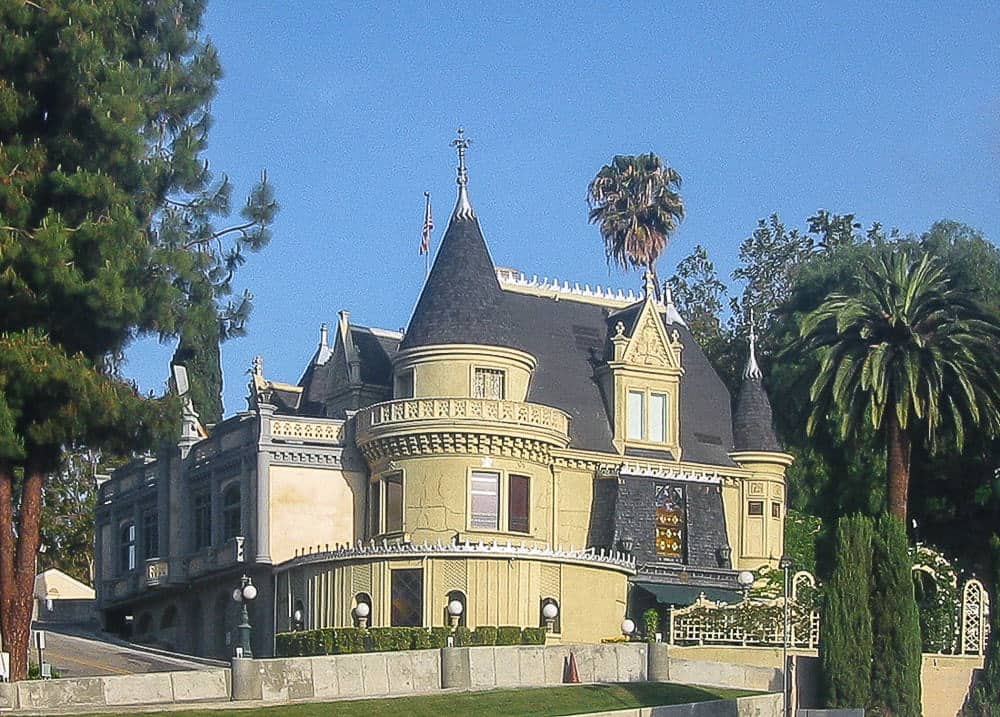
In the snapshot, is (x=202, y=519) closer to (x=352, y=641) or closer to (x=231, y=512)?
(x=231, y=512)

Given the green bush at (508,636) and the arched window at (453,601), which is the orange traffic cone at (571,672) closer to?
the green bush at (508,636)

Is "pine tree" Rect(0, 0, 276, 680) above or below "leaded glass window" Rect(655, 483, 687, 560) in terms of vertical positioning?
above

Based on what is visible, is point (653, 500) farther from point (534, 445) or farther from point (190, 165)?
point (190, 165)

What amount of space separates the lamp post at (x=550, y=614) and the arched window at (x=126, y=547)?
19175 mm

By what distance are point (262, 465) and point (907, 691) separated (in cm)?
2115

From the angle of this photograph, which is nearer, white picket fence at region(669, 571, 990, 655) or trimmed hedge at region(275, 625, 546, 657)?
trimmed hedge at region(275, 625, 546, 657)

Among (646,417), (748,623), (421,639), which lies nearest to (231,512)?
(421,639)

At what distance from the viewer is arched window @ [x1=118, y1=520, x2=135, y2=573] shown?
2633 inches

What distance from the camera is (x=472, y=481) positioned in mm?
55938

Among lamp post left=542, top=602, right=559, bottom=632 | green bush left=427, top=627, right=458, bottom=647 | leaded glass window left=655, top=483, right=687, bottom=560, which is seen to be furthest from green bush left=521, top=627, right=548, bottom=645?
leaded glass window left=655, top=483, right=687, bottom=560

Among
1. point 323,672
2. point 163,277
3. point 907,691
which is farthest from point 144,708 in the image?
point 907,691

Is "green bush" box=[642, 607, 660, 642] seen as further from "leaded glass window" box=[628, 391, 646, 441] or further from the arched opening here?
the arched opening

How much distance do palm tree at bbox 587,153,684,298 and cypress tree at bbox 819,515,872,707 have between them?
158ft

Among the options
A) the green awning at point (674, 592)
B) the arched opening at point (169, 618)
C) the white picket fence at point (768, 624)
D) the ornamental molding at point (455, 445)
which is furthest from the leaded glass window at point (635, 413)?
the arched opening at point (169, 618)
